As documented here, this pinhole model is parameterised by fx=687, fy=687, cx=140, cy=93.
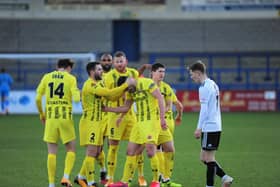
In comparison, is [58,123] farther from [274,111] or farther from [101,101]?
[274,111]

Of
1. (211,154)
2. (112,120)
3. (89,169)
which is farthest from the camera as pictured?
(112,120)

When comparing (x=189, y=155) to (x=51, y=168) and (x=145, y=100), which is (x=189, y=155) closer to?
(x=145, y=100)

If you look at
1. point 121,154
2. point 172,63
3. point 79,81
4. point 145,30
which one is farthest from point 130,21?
point 121,154

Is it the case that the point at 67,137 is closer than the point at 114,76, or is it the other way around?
the point at 67,137

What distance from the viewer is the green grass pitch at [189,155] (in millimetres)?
12234

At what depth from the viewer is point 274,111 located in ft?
107

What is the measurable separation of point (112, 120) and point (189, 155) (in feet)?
15.2

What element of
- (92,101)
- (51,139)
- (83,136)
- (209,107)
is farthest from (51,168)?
(209,107)

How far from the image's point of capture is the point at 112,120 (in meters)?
11.7

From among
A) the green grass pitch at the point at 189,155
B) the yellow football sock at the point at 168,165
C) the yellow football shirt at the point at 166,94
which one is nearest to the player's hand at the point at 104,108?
the yellow football shirt at the point at 166,94

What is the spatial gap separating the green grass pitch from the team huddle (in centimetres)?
77

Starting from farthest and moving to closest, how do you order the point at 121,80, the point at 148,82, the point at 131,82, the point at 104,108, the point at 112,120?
the point at 112,120 → the point at 121,80 → the point at 104,108 → the point at 148,82 → the point at 131,82

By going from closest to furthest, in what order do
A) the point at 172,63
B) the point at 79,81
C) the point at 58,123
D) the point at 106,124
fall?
the point at 58,123, the point at 106,124, the point at 79,81, the point at 172,63

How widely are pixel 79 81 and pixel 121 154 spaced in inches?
620
